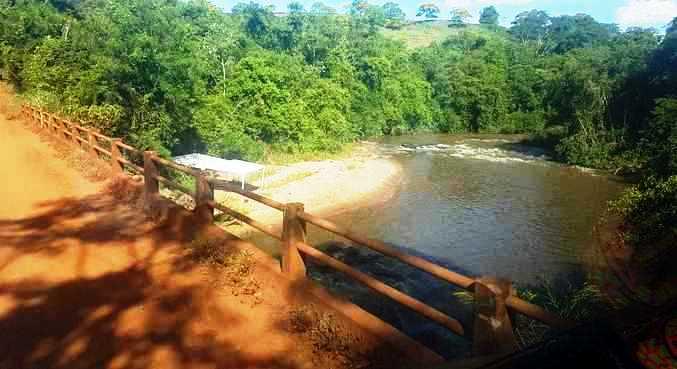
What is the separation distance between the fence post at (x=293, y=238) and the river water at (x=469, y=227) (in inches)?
243

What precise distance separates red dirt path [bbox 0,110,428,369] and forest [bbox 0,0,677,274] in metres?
12.1

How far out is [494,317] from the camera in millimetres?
3141

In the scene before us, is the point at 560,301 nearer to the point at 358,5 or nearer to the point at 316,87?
the point at 316,87

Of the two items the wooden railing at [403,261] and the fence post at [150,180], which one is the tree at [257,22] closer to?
the fence post at [150,180]

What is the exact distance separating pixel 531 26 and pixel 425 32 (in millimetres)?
27706

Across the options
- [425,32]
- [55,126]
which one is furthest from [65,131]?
[425,32]

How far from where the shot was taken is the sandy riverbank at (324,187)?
71.9 feet

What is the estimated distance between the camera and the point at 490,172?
31750 mm

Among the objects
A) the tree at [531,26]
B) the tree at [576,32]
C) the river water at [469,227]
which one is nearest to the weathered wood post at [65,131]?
the river water at [469,227]

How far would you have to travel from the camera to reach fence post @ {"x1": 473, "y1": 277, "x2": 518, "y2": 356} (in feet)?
10.2

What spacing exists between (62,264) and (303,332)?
3.39 m

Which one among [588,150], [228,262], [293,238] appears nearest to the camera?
[293,238]

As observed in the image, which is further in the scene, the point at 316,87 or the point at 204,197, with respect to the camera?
the point at 316,87

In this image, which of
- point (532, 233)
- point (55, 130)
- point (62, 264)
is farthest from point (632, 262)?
point (55, 130)
